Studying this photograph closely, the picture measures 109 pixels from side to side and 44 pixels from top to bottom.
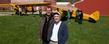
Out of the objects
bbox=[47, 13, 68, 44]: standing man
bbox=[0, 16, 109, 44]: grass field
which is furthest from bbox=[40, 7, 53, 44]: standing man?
bbox=[0, 16, 109, 44]: grass field

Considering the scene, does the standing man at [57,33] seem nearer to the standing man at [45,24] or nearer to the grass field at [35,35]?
the standing man at [45,24]

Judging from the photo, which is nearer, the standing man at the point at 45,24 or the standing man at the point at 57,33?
the standing man at the point at 57,33

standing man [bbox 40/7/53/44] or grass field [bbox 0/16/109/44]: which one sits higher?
standing man [bbox 40/7/53/44]

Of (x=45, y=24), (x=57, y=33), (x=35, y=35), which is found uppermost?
(x=45, y=24)

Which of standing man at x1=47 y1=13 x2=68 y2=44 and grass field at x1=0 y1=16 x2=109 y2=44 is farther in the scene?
grass field at x1=0 y1=16 x2=109 y2=44

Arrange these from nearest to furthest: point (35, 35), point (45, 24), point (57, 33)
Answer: point (57, 33) < point (45, 24) < point (35, 35)

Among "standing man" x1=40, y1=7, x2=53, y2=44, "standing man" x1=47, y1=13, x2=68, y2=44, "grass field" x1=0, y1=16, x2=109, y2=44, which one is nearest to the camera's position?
"standing man" x1=47, y1=13, x2=68, y2=44

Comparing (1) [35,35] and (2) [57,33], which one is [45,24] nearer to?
(2) [57,33]

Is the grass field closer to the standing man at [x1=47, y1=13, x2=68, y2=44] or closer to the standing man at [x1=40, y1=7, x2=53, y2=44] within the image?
the standing man at [x1=40, y1=7, x2=53, y2=44]

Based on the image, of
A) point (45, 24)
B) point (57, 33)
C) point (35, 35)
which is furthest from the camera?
point (35, 35)

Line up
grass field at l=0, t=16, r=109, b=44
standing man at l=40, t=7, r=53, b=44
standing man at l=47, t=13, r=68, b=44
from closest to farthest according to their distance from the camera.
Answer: standing man at l=47, t=13, r=68, b=44
standing man at l=40, t=7, r=53, b=44
grass field at l=0, t=16, r=109, b=44

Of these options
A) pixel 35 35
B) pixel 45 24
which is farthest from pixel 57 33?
pixel 35 35

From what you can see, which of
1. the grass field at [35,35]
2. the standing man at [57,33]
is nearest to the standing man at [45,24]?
the standing man at [57,33]

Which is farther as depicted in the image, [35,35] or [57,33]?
[35,35]
